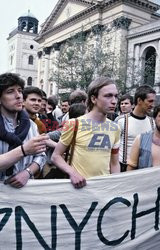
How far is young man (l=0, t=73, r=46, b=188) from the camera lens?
2.06m

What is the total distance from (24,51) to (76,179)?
64.5 m

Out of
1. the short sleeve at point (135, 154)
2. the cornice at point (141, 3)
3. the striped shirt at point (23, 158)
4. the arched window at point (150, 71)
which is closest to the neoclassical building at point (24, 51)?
the cornice at point (141, 3)

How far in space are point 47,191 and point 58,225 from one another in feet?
0.80

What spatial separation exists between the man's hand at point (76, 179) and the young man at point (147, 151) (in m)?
0.60

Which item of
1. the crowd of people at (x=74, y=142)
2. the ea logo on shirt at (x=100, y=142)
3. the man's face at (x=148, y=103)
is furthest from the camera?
the man's face at (x=148, y=103)

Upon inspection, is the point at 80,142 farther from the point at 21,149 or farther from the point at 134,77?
the point at 134,77

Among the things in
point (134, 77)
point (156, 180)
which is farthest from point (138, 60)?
point (156, 180)

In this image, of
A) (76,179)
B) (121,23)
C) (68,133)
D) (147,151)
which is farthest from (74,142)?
(121,23)

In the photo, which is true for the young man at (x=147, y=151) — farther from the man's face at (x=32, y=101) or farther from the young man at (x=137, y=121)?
the man's face at (x=32, y=101)

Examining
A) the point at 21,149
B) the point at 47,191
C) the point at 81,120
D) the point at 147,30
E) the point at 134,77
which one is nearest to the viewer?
the point at 21,149

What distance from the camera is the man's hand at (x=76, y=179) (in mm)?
2230

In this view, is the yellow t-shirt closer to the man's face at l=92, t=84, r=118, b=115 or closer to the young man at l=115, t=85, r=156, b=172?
the man's face at l=92, t=84, r=118, b=115

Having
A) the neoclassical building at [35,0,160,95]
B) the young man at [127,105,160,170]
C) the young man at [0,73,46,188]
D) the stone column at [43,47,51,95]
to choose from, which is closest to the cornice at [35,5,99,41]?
the neoclassical building at [35,0,160,95]

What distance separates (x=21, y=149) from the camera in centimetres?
192
